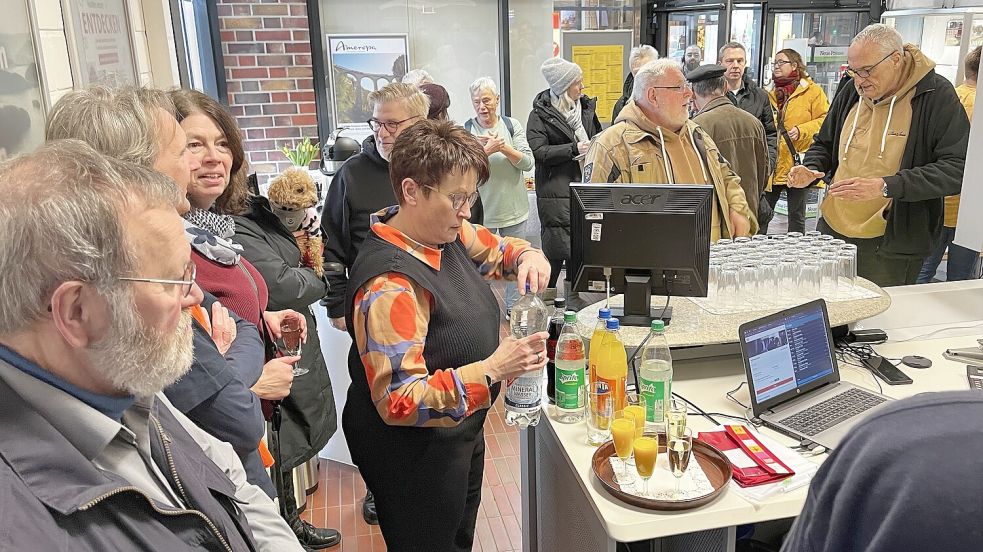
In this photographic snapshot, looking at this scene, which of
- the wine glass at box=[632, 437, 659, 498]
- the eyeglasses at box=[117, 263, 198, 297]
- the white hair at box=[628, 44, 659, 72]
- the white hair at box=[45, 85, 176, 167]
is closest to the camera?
the eyeglasses at box=[117, 263, 198, 297]

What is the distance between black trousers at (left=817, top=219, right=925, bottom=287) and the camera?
3564mm

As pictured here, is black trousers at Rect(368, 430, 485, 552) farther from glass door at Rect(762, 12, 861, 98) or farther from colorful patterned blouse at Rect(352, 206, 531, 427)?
glass door at Rect(762, 12, 861, 98)

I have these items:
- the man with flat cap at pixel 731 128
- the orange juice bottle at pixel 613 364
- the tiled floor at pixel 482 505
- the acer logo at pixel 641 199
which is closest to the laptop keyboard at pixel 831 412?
the orange juice bottle at pixel 613 364

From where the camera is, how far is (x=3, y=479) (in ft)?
2.70

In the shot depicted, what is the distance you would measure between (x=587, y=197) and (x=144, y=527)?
1.67m

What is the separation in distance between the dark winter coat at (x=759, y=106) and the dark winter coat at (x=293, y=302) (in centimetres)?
359

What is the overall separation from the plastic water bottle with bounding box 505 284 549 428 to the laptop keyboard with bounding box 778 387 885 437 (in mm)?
690

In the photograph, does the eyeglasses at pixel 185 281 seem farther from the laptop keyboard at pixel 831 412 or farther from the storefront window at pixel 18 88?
the laptop keyboard at pixel 831 412

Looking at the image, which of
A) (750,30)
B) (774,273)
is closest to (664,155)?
(774,273)

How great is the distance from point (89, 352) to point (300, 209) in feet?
5.06

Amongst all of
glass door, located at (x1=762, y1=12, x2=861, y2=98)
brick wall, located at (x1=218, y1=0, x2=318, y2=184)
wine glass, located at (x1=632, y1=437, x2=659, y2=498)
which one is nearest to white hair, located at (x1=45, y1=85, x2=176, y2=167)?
wine glass, located at (x1=632, y1=437, x2=659, y2=498)

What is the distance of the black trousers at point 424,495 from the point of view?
1.87 metres

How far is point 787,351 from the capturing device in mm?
2064

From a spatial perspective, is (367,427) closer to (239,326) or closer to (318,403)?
(239,326)
